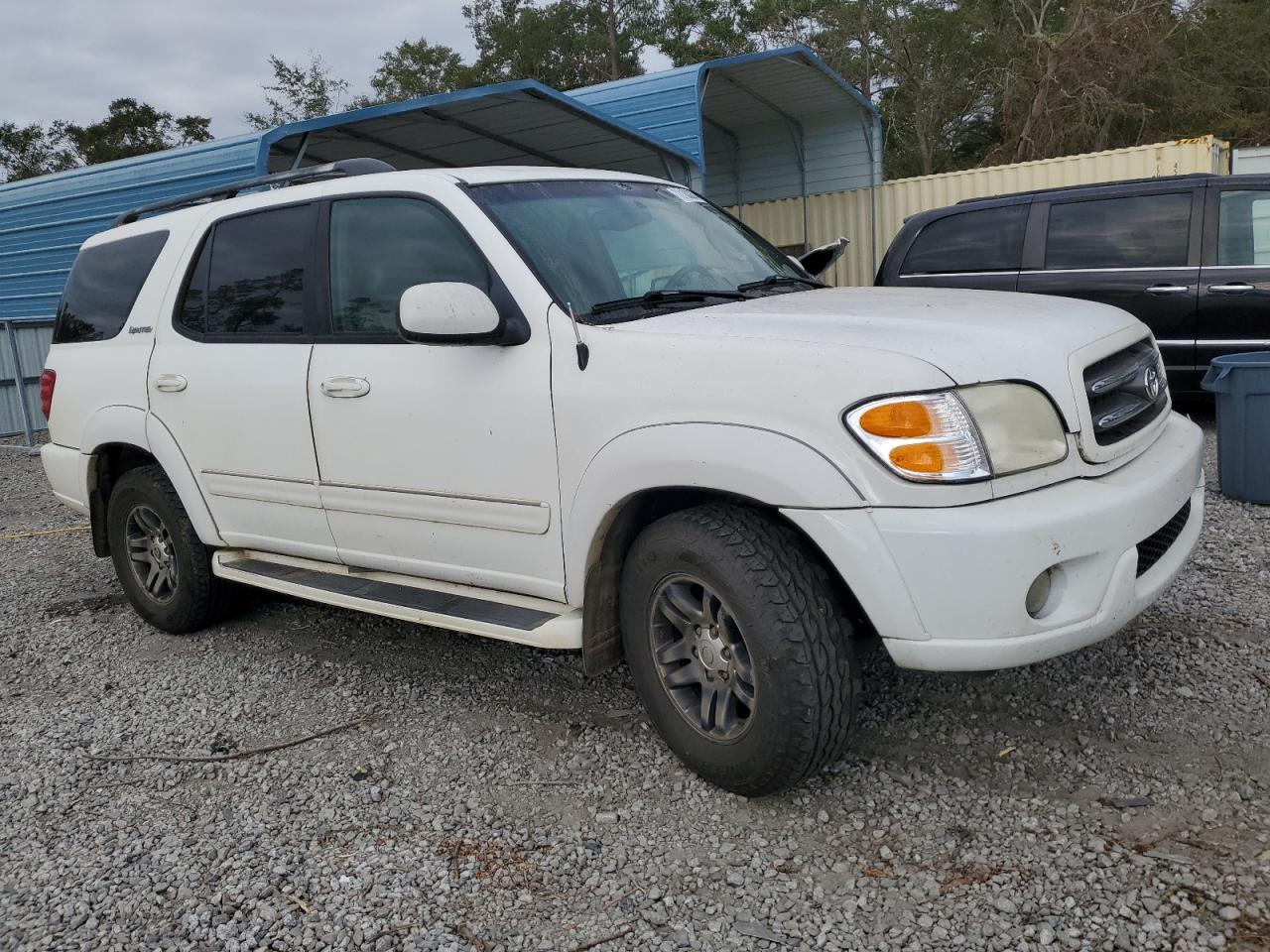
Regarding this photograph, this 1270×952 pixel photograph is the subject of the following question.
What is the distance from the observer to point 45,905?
269 cm

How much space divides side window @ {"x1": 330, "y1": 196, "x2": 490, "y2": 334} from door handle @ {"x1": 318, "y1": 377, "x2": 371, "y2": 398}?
0.19m

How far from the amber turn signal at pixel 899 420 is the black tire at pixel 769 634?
398mm

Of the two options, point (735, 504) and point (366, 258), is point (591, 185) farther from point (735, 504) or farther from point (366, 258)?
point (735, 504)

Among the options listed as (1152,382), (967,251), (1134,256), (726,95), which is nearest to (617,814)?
(1152,382)

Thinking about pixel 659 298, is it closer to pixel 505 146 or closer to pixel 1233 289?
pixel 1233 289

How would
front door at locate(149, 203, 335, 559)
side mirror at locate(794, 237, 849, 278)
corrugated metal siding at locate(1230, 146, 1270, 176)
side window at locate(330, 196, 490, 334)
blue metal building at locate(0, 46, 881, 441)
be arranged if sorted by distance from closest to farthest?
side window at locate(330, 196, 490, 334) → front door at locate(149, 203, 335, 559) → side mirror at locate(794, 237, 849, 278) → blue metal building at locate(0, 46, 881, 441) → corrugated metal siding at locate(1230, 146, 1270, 176)

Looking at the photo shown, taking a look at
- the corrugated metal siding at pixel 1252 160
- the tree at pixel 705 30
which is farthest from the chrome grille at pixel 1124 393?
the tree at pixel 705 30

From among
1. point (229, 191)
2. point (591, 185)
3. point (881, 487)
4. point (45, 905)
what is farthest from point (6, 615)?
point (881, 487)

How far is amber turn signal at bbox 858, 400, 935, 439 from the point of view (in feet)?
8.13

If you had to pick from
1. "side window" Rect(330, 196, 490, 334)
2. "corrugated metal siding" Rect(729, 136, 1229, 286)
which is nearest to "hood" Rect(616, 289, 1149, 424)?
"side window" Rect(330, 196, 490, 334)

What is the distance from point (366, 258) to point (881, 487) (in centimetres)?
217

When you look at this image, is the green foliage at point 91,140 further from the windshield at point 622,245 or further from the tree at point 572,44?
the windshield at point 622,245

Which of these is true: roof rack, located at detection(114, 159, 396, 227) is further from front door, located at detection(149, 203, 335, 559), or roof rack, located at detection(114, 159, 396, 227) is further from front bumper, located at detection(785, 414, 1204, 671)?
front bumper, located at detection(785, 414, 1204, 671)

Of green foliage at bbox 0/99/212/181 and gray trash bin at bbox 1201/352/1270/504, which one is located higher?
green foliage at bbox 0/99/212/181
